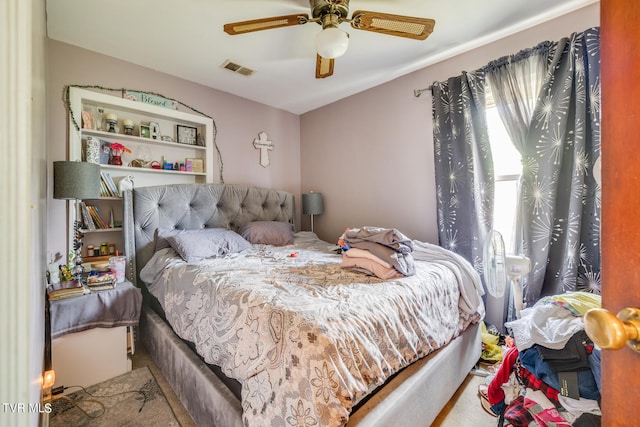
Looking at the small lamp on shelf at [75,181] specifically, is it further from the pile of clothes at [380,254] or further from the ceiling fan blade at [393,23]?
the ceiling fan blade at [393,23]

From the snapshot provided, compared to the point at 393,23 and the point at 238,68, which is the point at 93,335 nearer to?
the point at 238,68

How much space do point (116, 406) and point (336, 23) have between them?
2.52 meters

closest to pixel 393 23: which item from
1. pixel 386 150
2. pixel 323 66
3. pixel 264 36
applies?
pixel 323 66

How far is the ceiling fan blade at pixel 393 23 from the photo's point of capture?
→ 139cm

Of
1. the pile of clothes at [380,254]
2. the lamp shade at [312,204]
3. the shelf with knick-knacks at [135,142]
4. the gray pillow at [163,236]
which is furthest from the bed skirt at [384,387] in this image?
the lamp shade at [312,204]

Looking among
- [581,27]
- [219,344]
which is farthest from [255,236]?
[581,27]

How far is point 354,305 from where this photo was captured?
1.08 meters

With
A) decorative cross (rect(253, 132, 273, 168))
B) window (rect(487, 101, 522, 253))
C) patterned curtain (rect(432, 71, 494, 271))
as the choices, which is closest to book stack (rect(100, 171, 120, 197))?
decorative cross (rect(253, 132, 273, 168))

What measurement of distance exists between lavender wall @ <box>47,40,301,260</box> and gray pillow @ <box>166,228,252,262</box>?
2.71ft

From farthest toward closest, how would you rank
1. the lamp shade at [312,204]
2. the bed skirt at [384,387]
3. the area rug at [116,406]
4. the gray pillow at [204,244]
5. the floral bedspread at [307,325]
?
the lamp shade at [312,204]
the gray pillow at [204,244]
the area rug at [116,406]
the bed skirt at [384,387]
the floral bedspread at [307,325]

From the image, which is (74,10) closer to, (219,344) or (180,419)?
(219,344)

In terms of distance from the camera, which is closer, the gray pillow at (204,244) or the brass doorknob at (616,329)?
the brass doorknob at (616,329)

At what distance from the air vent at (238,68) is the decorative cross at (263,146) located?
0.79m

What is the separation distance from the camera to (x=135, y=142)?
239 cm
